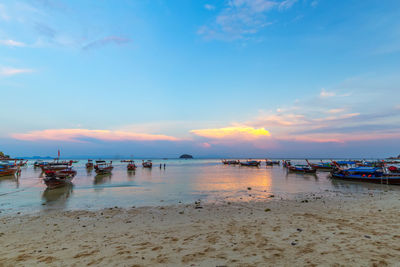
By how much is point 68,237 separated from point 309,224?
10.7 m

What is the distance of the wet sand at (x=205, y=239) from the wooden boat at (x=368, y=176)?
77.7ft

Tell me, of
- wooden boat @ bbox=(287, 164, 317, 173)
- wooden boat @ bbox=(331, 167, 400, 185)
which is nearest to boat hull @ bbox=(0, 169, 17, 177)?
wooden boat @ bbox=(331, 167, 400, 185)

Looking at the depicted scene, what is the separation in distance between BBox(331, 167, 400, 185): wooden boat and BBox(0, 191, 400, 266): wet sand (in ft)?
77.7

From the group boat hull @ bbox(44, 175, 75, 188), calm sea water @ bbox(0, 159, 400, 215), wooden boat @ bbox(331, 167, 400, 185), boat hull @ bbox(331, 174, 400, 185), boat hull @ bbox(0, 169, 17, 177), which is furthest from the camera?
boat hull @ bbox(0, 169, 17, 177)

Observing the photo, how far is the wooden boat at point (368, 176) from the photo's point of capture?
28378mm

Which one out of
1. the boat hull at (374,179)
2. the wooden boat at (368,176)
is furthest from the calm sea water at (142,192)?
the wooden boat at (368,176)

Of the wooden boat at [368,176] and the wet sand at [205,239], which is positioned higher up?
the wet sand at [205,239]

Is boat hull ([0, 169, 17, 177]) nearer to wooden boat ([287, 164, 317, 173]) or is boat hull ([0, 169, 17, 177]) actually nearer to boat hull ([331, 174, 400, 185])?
boat hull ([331, 174, 400, 185])

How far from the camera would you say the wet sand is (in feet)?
19.5

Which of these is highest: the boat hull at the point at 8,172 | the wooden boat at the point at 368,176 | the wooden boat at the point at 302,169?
the boat hull at the point at 8,172

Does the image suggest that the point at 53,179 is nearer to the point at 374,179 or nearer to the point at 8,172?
the point at 8,172

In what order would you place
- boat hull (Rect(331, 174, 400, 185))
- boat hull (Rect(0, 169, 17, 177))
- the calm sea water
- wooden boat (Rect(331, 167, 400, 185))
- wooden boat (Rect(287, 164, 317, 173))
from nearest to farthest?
1. the calm sea water
2. boat hull (Rect(331, 174, 400, 185))
3. wooden boat (Rect(331, 167, 400, 185))
4. boat hull (Rect(0, 169, 17, 177))
5. wooden boat (Rect(287, 164, 317, 173))

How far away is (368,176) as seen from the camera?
32.4m

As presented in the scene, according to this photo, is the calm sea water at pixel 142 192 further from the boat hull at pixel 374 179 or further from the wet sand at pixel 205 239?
the wet sand at pixel 205 239
